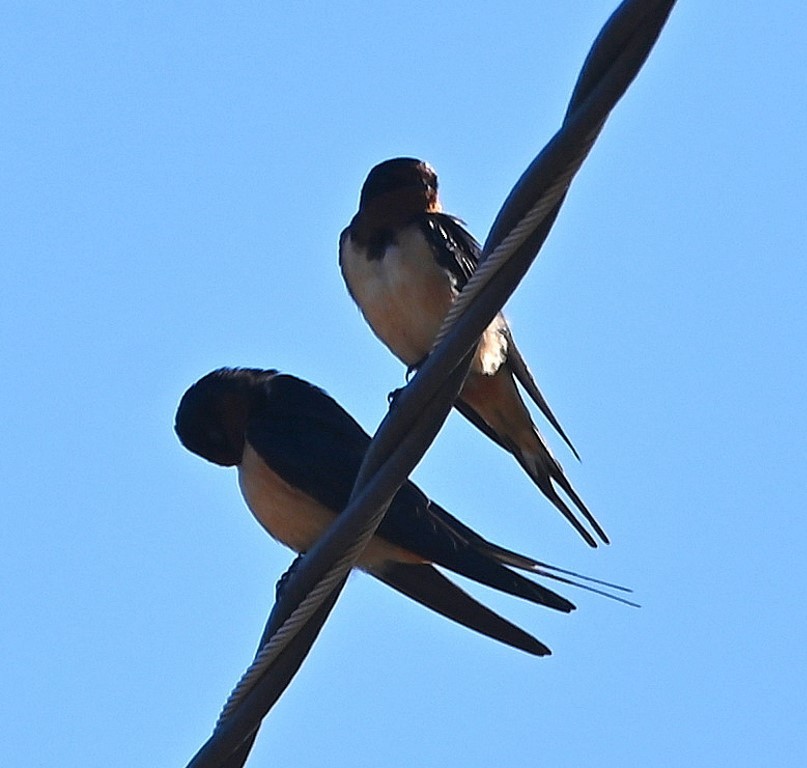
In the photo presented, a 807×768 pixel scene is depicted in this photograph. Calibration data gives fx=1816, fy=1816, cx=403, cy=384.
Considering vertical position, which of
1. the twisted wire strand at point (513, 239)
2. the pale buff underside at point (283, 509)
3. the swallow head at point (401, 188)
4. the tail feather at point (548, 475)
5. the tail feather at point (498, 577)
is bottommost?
the twisted wire strand at point (513, 239)

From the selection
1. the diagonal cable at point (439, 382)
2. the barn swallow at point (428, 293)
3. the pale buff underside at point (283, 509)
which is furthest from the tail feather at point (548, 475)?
the diagonal cable at point (439, 382)

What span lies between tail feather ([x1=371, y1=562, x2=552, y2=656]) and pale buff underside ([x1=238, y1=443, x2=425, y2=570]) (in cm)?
10

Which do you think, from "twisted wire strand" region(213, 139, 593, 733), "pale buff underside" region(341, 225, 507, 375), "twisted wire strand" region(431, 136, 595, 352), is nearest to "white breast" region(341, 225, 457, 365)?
Result: "pale buff underside" region(341, 225, 507, 375)

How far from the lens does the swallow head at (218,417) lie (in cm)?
462

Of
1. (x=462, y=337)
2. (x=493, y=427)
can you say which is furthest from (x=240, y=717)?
(x=493, y=427)

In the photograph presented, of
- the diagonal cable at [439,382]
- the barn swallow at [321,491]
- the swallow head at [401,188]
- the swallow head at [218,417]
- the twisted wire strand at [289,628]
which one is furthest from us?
the swallow head at [401,188]

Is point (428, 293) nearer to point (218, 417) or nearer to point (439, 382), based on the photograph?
point (218, 417)

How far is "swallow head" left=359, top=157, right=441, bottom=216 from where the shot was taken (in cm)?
484

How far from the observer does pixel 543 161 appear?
202cm

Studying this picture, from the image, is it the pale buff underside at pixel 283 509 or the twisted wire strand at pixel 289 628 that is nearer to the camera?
the twisted wire strand at pixel 289 628

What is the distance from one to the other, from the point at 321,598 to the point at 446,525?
1.57 metres

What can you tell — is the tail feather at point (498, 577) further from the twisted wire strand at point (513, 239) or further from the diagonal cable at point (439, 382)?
the twisted wire strand at point (513, 239)

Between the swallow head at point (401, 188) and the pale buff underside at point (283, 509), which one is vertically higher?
the swallow head at point (401, 188)

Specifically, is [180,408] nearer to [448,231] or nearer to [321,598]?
[448,231]
